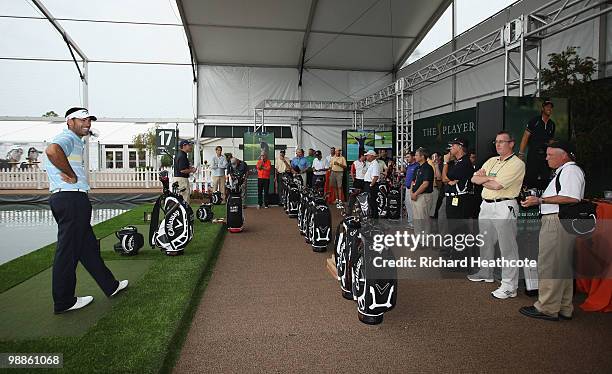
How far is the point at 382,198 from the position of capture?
9.89m

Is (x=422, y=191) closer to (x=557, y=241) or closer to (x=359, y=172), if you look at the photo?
(x=557, y=241)

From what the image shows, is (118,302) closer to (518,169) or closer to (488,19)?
(518,169)

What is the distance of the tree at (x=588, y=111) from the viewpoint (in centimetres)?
725

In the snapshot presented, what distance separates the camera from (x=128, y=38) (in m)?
14.8

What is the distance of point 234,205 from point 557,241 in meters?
5.44

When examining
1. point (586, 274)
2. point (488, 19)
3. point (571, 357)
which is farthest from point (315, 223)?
point (488, 19)

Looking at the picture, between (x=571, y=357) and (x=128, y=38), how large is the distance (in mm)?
15797

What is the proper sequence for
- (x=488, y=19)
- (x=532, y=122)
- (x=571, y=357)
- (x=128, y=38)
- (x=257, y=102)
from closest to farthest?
(x=571, y=357)
(x=532, y=122)
(x=488, y=19)
(x=128, y=38)
(x=257, y=102)

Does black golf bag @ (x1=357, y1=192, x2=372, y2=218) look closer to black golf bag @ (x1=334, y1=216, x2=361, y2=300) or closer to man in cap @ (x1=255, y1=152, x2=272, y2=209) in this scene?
black golf bag @ (x1=334, y1=216, x2=361, y2=300)

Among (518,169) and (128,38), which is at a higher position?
(128,38)

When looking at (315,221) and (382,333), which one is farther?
(315,221)

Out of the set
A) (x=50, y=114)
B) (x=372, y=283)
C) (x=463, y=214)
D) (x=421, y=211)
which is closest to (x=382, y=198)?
(x=421, y=211)

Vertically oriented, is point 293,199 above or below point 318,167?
below

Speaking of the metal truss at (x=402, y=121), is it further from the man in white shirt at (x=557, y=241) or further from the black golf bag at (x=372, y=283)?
the black golf bag at (x=372, y=283)
